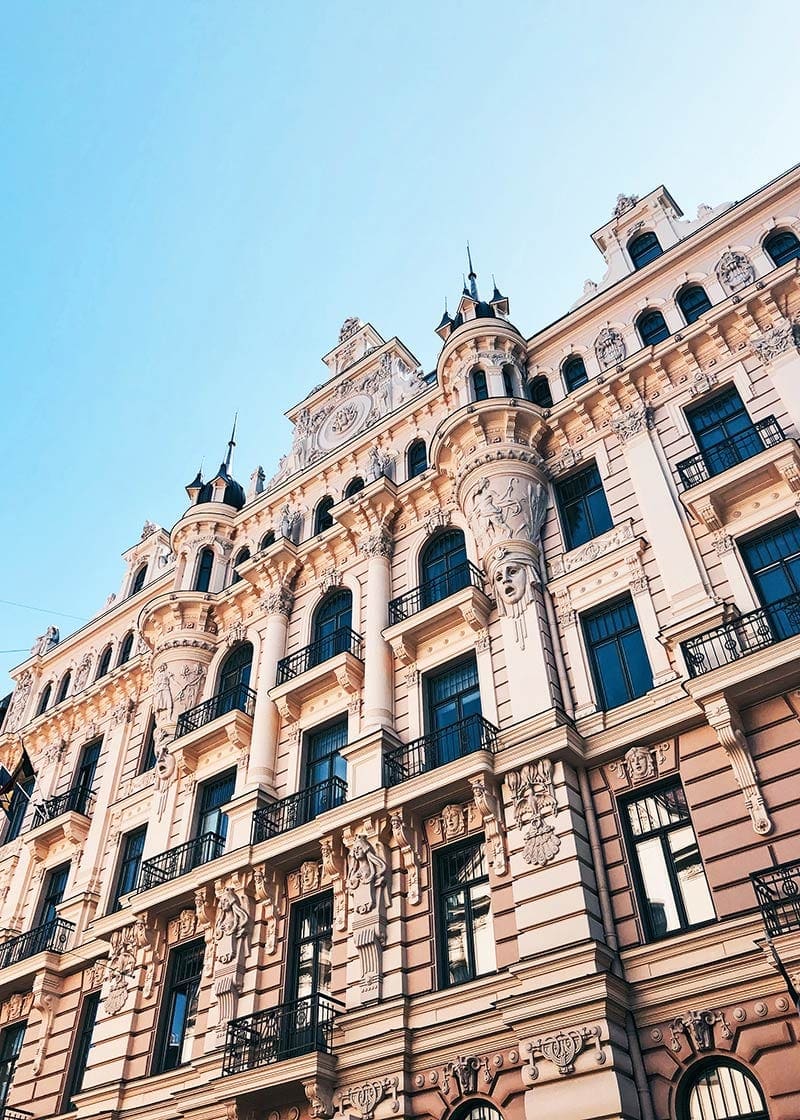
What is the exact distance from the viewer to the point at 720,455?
22859 mm

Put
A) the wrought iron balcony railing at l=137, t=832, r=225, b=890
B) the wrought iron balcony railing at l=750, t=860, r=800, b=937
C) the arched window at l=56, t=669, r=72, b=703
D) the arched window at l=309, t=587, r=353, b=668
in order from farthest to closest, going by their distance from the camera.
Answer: the arched window at l=56, t=669, r=72, b=703 → the arched window at l=309, t=587, r=353, b=668 → the wrought iron balcony railing at l=137, t=832, r=225, b=890 → the wrought iron balcony railing at l=750, t=860, r=800, b=937

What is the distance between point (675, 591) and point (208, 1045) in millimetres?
15147

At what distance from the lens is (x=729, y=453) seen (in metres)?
22.7

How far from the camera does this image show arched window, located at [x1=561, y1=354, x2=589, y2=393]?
27906 millimetres

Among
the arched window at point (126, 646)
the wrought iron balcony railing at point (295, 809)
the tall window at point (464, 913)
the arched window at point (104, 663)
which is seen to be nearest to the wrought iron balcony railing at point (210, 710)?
the wrought iron balcony railing at point (295, 809)

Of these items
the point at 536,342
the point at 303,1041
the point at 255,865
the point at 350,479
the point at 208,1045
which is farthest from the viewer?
the point at 350,479

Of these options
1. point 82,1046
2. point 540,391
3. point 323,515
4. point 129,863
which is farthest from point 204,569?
point 82,1046

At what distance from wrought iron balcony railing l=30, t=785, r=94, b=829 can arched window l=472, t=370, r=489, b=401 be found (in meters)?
19.5

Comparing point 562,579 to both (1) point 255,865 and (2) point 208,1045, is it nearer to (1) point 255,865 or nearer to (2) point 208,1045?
(1) point 255,865

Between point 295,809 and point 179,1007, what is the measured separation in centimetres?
591

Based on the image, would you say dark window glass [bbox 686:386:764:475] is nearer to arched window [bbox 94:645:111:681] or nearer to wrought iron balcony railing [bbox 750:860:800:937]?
wrought iron balcony railing [bbox 750:860:800:937]

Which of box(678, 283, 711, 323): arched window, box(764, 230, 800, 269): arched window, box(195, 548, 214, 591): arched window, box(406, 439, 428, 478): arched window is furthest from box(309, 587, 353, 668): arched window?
box(764, 230, 800, 269): arched window

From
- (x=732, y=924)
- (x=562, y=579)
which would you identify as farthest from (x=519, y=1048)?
(x=562, y=579)

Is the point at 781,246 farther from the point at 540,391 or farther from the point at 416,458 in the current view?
the point at 416,458
